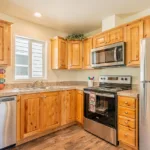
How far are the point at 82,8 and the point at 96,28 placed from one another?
118 centimetres

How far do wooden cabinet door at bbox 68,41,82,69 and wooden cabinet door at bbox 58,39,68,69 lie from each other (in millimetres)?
109

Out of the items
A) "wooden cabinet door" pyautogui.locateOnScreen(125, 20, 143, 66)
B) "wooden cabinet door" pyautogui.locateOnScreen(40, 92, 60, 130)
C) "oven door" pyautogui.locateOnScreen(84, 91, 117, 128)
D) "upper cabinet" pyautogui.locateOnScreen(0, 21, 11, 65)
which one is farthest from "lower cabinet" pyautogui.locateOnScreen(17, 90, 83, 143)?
"wooden cabinet door" pyautogui.locateOnScreen(125, 20, 143, 66)

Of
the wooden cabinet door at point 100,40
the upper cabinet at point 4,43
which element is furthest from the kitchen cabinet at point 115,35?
the upper cabinet at point 4,43

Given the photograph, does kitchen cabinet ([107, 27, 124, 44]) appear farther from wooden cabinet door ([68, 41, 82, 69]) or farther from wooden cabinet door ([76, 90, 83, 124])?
wooden cabinet door ([76, 90, 83, 124])

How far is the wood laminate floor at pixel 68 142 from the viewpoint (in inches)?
89.7

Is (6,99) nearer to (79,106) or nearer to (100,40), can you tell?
(79,106)

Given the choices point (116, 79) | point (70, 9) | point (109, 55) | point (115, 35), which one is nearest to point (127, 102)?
point (116, 79)

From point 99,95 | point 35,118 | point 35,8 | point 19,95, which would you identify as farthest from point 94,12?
point 35,118

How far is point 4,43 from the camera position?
2.47m

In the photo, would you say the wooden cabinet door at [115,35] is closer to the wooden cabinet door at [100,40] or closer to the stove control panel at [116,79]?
the wooden cabinet door at [100,40]

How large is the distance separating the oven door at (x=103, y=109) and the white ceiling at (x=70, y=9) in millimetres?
1662

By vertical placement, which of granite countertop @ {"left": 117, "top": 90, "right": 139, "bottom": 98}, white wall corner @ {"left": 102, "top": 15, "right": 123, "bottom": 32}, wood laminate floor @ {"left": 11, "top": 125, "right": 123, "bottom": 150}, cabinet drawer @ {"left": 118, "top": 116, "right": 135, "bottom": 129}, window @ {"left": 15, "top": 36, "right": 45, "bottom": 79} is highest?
white wall corner @ {"left": 102, "top": 15, "right": 123, "bottom": 32}

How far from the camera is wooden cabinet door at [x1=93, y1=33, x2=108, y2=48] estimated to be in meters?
2.95

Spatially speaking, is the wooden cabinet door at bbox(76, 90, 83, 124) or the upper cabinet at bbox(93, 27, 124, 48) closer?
the upper cabinet at bbox(93, 27, 124, 48)
